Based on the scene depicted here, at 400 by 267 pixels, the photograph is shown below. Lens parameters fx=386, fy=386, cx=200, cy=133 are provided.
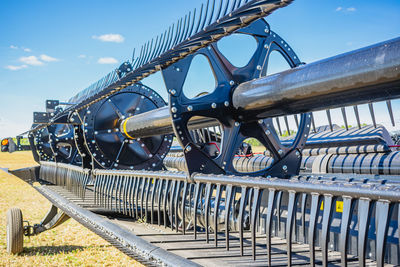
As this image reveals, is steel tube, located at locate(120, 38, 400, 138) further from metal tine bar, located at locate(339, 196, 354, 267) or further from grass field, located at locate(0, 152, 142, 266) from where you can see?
grass field, located at locate(0, 152, 142, 266)

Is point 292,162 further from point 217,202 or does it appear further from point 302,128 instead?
point 217,202

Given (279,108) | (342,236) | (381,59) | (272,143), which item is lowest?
(342,236)

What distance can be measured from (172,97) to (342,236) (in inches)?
65.0

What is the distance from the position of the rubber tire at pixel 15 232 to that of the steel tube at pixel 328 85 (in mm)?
4406

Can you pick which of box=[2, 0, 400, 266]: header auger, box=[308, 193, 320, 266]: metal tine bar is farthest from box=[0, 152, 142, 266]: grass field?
box=[308, 193, 320, 266]: metal tine bar

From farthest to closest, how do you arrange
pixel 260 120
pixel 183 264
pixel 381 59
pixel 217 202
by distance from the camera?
pixel 260 120, pixel 217 202, pixel 381 59, pixel 183 264

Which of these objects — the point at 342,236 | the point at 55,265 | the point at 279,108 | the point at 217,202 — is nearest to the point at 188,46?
the point at 279,108

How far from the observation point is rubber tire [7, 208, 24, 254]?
5.78m

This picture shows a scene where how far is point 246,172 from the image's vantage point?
309 cm

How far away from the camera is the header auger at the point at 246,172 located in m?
1.72

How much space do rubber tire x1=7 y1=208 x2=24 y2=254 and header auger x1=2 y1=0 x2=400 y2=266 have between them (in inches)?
40.8

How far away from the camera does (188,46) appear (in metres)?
2.60

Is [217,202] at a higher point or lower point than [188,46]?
lower

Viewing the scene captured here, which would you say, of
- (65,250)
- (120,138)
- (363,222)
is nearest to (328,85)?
(363,222)
